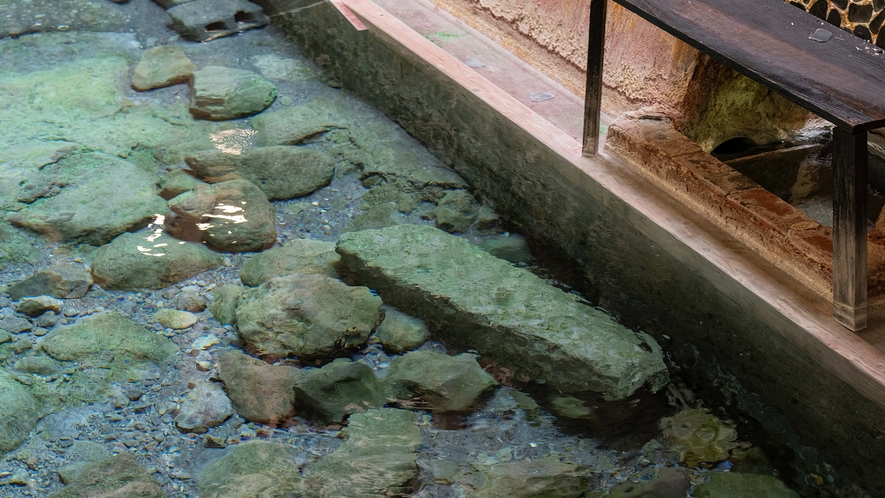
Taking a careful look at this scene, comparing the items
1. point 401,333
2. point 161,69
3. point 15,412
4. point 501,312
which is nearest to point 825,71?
point 501,312

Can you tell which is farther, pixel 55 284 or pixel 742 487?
pixel 55 284

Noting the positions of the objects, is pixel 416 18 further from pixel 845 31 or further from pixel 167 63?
pixel 845 31

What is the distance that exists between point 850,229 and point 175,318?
2269 millimetres

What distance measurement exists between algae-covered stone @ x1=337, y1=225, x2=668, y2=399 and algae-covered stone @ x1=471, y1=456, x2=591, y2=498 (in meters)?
0.32

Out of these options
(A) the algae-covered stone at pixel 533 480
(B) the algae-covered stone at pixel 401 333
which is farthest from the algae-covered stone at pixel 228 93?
(A) the algae-covered stone at pixel 533 480

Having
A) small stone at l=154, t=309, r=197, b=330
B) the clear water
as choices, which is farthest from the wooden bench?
small stone at l=154, t=309, r=197, b=330

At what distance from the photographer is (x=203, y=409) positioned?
2881 millimetres

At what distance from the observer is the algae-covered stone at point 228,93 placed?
15.2 feet

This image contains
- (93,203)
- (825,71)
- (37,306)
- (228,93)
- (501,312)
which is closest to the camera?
(825,71)

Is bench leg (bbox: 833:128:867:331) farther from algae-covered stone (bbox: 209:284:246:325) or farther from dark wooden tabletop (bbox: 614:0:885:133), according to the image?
algae-covered stone (bbox: 209:284:246:325)

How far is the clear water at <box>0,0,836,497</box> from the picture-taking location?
2.68m

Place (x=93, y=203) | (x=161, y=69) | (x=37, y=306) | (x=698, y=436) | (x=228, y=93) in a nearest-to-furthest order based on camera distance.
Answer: (x=698, y=436) → (x=37, y=306) → (x=93, y=203) → (x=228, y=93) → (x=161, y=69)

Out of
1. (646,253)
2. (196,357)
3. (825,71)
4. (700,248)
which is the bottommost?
(196,357)

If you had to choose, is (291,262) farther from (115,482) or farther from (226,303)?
(115,482)
